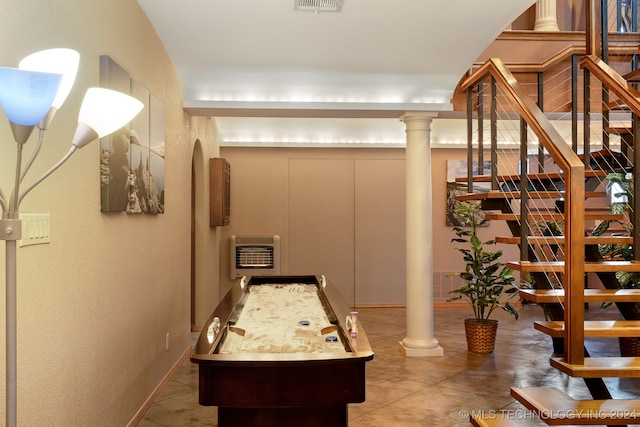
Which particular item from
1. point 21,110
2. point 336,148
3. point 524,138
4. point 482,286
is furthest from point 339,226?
point 21,110

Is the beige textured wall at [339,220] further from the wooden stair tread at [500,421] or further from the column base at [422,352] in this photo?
the wooden stair tread at [500,421]

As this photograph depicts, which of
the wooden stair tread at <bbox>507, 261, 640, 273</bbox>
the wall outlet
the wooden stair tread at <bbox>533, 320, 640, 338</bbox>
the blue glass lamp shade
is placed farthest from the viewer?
the wooden stair tread at <bbox>507, 261, 640, 273</bbox>

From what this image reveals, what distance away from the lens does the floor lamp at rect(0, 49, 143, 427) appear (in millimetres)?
1351

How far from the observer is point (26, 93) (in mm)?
1348

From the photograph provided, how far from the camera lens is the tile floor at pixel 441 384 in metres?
3.73

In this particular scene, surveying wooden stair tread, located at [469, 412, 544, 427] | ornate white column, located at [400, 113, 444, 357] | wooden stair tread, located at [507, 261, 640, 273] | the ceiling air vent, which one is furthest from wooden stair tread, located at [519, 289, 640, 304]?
ornate white column, located at [400, 113, 444, 357]

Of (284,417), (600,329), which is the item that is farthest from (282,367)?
(600,329)

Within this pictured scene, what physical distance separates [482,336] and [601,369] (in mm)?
3087

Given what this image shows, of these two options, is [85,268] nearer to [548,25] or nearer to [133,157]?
[133,157]

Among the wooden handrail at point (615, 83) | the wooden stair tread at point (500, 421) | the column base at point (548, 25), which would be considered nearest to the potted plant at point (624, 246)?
the wooden handrail at point (615, 83)

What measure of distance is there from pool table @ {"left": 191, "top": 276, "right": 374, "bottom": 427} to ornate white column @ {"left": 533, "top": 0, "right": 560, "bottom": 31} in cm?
540

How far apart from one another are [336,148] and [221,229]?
2119 mm

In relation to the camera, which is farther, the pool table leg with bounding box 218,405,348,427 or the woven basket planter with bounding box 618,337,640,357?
the woven basket planter with bounding box 618,337,640,357

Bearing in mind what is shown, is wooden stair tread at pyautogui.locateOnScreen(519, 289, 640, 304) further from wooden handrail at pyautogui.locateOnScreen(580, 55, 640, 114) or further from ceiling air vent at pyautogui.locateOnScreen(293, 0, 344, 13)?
ceiling air vent at pyautogui.locateOnScreen(293, 0, 344, 13)
